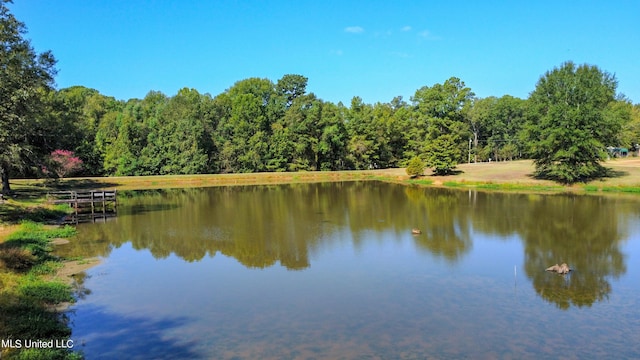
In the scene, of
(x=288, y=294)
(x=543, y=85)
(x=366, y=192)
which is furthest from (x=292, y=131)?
(x=288, y=294)

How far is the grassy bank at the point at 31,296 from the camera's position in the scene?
1008 cm

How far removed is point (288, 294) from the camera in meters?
15.0

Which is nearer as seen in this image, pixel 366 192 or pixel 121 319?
pixel 121 319

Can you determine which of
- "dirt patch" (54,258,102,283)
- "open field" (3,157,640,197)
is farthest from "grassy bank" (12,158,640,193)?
"dirt patch" (54,258,102,283)

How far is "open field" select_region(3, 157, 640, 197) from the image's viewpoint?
4712 cm

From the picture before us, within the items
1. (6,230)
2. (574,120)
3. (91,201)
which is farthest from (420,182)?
(6,230)

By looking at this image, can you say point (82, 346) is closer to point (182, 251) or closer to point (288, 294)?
point (288, 294)

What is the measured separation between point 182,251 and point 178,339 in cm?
1094

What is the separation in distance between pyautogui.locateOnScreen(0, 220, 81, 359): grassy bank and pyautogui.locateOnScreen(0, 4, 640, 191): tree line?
2413 cm

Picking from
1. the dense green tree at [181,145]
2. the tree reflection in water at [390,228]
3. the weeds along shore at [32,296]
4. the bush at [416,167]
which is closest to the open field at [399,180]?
the bush at [416,167]

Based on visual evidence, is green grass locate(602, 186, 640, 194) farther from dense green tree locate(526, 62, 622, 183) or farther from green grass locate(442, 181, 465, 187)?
green grass locate(442, 181, 465, 187)

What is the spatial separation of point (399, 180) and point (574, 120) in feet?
79.3

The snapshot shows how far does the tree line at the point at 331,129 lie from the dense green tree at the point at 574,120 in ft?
0.36

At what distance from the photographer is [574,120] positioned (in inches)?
1811
